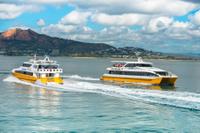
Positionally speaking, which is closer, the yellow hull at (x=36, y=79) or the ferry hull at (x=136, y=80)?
the yellow hull at (x=36, y=79)

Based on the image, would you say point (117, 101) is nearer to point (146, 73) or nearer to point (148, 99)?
point (148, 99)

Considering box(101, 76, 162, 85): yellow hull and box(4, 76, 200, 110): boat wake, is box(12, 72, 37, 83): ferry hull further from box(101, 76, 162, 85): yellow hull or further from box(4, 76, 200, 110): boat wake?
box(101, 76, 162, 85): yellow hull

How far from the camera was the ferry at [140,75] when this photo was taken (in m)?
108

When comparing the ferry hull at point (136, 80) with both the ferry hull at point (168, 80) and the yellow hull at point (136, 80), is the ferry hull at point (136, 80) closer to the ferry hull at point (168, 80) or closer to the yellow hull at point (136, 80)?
the yellow hull at point (136, 80)

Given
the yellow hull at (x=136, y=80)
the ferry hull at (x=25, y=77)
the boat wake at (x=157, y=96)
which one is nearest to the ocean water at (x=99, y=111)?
the boat wake at (x=157, y=96)

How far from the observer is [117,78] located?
120 metres

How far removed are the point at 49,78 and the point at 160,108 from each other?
4647cm

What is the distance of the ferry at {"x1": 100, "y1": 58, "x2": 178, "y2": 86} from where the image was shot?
4252 inches

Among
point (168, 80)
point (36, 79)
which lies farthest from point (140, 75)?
point (36, 79)

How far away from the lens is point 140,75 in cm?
11338

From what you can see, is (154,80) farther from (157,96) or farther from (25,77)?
(157,96)

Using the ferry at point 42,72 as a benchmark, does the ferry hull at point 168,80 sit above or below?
below

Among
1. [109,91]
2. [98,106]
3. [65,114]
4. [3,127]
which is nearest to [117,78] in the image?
[109,91]

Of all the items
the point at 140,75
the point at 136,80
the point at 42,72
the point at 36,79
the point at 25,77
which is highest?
the point at 42,72
